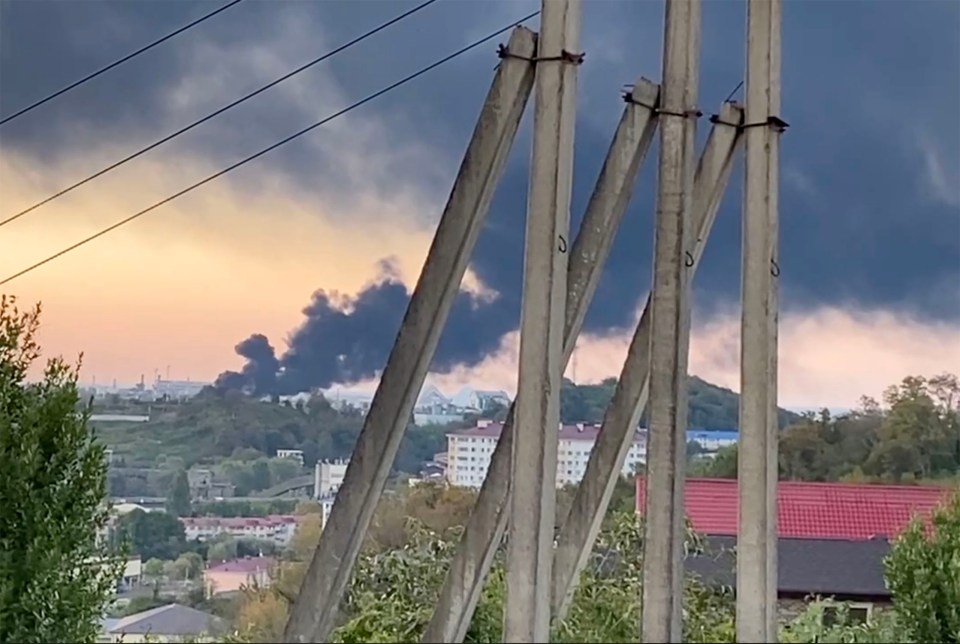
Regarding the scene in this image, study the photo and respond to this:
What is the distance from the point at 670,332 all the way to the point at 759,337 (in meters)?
0.20

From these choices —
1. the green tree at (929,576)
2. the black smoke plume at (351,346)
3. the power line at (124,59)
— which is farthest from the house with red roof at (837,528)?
the power line at (124,59)

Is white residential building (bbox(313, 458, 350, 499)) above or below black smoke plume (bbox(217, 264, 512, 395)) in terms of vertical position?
below

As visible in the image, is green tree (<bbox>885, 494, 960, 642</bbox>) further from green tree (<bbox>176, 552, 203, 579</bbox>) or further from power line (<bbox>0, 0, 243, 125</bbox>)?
power line (<bbox>0, 0, 243, 125</bbox>)

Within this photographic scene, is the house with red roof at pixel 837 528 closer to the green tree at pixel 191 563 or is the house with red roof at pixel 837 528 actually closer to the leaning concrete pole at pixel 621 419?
the leaning concrete pole at pixel 621 419

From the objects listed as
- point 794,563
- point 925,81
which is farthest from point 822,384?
point 925,81

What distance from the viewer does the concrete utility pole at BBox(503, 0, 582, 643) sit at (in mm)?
2074

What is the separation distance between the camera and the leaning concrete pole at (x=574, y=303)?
2.33 m

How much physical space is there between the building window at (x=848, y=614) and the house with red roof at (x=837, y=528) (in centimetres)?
1

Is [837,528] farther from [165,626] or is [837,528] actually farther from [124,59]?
[124,59]

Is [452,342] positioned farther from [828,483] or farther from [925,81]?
[925,81]

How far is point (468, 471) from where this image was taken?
3.60 meters

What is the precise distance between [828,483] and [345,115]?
9.40ft

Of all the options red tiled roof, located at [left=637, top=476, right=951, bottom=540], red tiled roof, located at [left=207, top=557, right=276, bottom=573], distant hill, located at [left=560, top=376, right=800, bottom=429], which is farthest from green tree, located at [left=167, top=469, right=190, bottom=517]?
red tiled roof, located at [left=637, top=476, right=951, bottom=540]

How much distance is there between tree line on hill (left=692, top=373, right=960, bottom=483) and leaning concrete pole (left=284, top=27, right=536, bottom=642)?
273 cm
